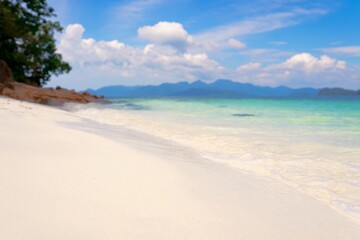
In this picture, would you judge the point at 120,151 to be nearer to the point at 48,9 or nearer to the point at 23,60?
the point at 48,9

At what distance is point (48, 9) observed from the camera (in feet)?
64.9

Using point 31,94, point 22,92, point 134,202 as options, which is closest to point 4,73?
point 31,94

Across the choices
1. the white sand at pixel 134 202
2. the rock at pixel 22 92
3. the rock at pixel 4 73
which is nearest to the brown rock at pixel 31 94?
the rock at pixel 22 92

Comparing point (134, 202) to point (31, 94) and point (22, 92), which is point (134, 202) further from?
point (31, 94)

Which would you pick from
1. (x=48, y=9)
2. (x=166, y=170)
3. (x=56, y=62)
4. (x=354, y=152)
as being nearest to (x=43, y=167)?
(x=166, y=170)

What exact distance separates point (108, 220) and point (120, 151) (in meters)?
2.51

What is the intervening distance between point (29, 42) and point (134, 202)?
1000 inches

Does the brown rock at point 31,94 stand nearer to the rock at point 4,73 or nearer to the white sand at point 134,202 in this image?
the rock at point 4,73

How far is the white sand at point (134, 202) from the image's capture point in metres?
2.15

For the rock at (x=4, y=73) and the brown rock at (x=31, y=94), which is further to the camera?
the rock at (x=4, y=73)

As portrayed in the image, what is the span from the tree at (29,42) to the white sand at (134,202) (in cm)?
1795

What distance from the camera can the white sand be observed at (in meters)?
2.15

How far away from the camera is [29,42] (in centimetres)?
2400

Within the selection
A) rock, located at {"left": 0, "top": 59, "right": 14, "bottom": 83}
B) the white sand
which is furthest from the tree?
the white sand
